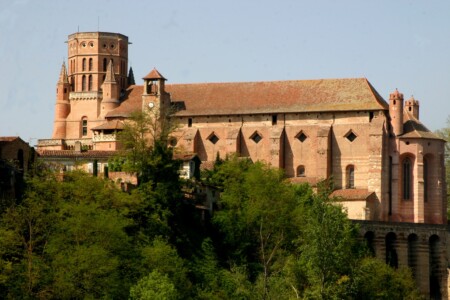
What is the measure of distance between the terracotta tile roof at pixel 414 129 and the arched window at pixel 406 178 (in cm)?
187

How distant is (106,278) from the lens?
72.4 metres

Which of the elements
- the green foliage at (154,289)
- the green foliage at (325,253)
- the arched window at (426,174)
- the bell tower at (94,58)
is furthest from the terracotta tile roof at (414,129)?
the green foliage at (154,289)

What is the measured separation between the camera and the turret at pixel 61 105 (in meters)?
124

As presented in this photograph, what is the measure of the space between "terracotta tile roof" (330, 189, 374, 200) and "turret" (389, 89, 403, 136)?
5487 millimetres

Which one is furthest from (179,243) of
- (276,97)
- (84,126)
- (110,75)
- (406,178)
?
(110,75)

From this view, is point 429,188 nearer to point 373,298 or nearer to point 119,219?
point 373,298

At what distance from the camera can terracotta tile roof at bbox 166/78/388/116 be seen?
114m

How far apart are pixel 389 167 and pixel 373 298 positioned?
82.5 ft

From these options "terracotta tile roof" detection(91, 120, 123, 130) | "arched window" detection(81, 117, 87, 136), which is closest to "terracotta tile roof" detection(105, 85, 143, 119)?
"terracotta tile roof" detection(91, 120, 123, 130)

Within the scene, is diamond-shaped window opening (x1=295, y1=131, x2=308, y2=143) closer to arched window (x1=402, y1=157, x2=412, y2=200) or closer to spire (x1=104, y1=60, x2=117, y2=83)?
arched window (x1=402, y1=157, x2=412, y2=200)

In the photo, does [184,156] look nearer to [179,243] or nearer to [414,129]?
[179,243]

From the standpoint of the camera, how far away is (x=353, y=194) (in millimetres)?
109688

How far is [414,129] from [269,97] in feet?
39.2

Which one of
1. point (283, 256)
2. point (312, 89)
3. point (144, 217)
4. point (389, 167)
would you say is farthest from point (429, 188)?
point (144, 217)
